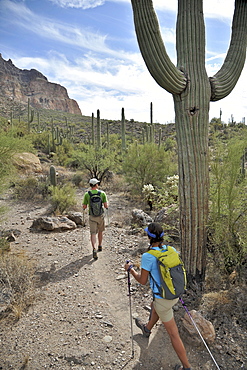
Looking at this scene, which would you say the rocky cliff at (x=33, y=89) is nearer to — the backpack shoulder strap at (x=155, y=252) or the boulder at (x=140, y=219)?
the boulder at (x=140, y=219)

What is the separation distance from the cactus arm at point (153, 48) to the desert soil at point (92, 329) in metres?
3.16

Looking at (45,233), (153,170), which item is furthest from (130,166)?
(45,233)

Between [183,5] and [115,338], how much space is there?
4.73m

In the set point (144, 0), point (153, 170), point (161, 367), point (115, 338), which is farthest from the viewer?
point (153, 170)

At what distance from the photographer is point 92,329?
3.12 metres

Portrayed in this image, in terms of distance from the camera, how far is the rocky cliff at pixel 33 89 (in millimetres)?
100000

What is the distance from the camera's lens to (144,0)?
3605mm

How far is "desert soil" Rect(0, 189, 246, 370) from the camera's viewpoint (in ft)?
8.73

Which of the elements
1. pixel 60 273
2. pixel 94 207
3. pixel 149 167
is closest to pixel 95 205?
pixel 94 207

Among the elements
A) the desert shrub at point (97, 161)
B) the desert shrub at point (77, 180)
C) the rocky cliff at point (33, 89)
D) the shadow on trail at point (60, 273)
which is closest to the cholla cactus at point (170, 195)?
the shadow on trail at point (60, 273)

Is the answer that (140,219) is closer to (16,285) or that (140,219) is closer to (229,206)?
(229,206)

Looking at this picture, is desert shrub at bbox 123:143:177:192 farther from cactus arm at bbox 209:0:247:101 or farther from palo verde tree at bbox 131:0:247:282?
palo verde tree at bbox 131:0:247:282

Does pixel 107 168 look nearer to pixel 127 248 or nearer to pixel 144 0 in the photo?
pixel 127 248

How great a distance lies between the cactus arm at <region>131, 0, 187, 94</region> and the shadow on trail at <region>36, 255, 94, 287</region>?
11.6 ft
